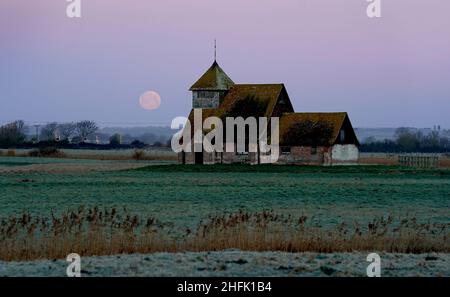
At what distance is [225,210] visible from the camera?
33344 millimetres

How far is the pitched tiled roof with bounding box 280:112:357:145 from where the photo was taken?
78.9m

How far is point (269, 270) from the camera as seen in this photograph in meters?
17.6

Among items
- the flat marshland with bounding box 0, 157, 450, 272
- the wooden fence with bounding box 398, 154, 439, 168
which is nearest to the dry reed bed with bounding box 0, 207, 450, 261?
the flat marshland with bounding box 0, 157, 450, 272

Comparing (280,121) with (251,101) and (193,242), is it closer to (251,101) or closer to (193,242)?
(251,101)

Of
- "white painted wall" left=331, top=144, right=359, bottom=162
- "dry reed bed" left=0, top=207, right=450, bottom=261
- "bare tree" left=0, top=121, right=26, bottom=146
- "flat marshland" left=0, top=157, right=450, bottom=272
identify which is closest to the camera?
"dry reed bed" left=0, top=207, right=450, bottom=261

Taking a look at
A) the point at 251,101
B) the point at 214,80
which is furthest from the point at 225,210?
the point at 214,80

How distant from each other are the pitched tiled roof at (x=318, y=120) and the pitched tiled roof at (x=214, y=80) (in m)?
6.97

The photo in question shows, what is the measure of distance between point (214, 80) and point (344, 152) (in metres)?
14.7

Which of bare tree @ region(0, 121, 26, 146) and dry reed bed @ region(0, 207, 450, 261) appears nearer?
dry reed bed @ region(0, 207, 450, 261)

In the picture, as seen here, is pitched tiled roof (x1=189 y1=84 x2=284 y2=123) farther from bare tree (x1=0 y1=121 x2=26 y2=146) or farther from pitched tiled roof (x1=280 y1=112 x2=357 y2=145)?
bare tree (x1=0 y1=121 x2=26 y2=146)

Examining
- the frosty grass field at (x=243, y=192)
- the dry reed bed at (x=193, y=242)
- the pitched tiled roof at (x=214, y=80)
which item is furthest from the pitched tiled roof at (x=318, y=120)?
the dry reed bed at (x=193, y=242)

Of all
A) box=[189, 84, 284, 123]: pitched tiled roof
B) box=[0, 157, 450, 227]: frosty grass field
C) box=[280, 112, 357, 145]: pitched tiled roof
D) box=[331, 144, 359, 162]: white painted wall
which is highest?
box=[189, 84, 284, 123]: pitched tiled roof
